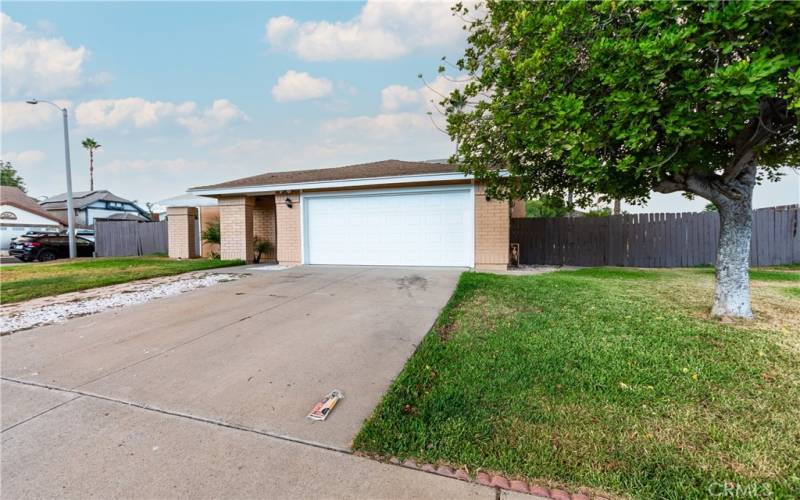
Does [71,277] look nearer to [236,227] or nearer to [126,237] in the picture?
[236,227]

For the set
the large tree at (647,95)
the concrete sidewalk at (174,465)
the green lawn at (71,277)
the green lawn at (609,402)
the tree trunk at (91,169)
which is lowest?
the concrete sidewalk at (174,465)

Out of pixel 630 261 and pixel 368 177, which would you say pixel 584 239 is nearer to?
pixel 630 261

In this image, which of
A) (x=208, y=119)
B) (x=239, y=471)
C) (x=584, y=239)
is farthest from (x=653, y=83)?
(x=208, y=119)

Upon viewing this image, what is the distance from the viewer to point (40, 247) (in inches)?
567

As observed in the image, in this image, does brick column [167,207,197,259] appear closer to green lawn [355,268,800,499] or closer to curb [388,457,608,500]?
green lawn [355,268,800,499]

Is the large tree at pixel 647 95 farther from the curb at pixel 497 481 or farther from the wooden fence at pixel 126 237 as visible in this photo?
the wooden fence at pixel 126 237

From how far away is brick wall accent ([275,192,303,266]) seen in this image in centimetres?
1141

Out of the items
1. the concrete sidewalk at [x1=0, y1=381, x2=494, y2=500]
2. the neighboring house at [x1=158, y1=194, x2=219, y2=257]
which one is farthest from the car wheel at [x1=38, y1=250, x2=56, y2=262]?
the concrete sidewalk at [x1=0, y1=381, x2=494, y2=500]

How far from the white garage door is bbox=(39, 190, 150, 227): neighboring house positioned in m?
28.8

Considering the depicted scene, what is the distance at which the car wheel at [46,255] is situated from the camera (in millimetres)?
14466

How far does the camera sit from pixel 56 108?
13.5m

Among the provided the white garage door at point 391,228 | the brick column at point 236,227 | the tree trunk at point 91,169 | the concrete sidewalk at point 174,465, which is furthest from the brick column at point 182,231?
the tree trunk at point 91,169

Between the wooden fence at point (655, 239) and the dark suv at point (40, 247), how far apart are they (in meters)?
20.2

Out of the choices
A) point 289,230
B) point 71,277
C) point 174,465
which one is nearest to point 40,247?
point 71,277
